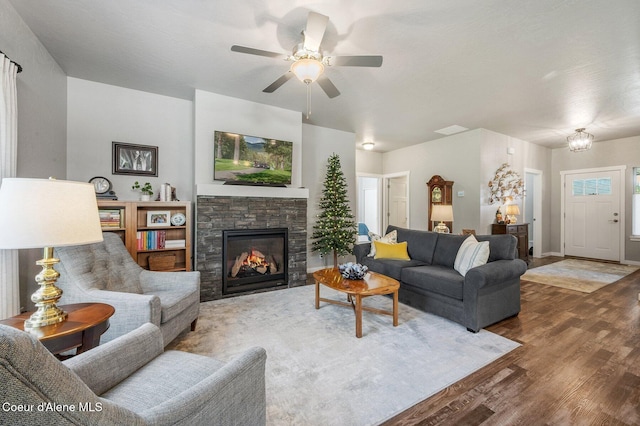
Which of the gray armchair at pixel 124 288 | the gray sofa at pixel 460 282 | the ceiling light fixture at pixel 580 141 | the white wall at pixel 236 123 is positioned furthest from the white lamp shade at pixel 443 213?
the gray armchair at pixel 124 288

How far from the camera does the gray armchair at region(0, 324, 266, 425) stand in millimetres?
522

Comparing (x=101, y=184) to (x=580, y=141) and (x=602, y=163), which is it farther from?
(x=602, y=163)

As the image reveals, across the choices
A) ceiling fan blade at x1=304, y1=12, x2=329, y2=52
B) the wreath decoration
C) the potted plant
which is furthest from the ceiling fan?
the wreath decoration

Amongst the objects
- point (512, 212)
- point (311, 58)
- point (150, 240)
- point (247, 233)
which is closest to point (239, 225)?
point (247, 233)

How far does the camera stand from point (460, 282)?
8.94 feet

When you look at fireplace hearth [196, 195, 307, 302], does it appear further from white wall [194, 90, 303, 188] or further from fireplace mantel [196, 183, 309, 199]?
white wall [194, 90, 303, 188]

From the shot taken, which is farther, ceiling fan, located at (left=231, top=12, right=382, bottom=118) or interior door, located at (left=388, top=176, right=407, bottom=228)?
interior door, located at (left=388, top=176, right=407, bottom=228)

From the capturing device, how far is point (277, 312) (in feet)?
10.3

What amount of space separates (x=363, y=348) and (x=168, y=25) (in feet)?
10.6

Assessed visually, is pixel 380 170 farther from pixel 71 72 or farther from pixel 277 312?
pixel 71 72

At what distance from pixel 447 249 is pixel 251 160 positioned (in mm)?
2930

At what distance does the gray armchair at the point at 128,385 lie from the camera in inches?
20.6

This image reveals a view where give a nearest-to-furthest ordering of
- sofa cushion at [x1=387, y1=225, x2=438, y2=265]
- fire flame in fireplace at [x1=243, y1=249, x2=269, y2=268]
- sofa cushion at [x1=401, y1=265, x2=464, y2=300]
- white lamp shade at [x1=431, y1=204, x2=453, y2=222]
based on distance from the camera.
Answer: sofa cushion at [x1=401, y1=265, x2=464, y2=300], sofa cushion at [x1=387, y1=225, x2=438, y2=265], fire flame in fireplace at [x1=243, y1=249, x2=269, y2=268], white lamp shade at [x1=431, y1=204, x2=453, y2=222]

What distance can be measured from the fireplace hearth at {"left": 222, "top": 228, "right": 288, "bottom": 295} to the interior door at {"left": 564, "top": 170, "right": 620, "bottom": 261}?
22.9 ft
